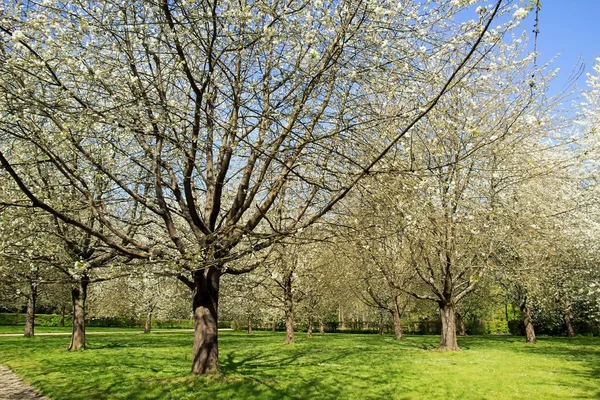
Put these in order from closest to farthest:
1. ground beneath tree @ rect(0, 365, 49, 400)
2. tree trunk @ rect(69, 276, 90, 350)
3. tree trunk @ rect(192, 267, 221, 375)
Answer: ground beneath tree @ rect(0, 365, 49, 400) < tree trunk @ rect(192, 267, 221, 375) < tree trunk @ rect(69, 276, 90, 350)

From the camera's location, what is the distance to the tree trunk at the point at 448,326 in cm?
1695

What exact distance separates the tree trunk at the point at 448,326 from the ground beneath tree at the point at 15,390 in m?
13.7

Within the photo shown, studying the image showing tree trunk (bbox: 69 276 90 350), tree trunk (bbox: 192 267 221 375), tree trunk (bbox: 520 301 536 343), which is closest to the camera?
tree trunk (bbox: 192 267 221 375)

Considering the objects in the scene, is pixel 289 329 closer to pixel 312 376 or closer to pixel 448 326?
pixel 448 326

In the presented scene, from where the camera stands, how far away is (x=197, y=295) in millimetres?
9555

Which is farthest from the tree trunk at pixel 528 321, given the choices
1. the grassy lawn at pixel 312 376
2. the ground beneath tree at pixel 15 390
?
the ground beneath tree at pixel 15 390

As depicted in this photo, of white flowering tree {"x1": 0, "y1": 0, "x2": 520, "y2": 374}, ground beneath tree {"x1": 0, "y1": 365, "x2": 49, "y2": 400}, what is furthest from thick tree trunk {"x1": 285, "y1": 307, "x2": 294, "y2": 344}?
white flowering tree {"x1": 0, "y1": 0, "x2": 520, "y2": 374}

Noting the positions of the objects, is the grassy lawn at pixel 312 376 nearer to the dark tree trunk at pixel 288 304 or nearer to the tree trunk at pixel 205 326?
the tree trunk at pixel 205 326

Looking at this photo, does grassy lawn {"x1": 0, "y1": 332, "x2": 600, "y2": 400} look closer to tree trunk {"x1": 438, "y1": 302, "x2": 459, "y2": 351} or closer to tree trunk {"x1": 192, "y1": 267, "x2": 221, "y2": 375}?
tree trunk {"x1": 192, "y1": 267, "x2": 221, "y2": 375}

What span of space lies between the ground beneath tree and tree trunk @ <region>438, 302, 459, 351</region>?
13684 mm

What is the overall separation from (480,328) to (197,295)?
36.8 m

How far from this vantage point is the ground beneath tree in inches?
336

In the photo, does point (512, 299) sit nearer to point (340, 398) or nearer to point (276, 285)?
point (276, 285)

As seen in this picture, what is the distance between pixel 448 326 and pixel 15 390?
1466 centimetres
